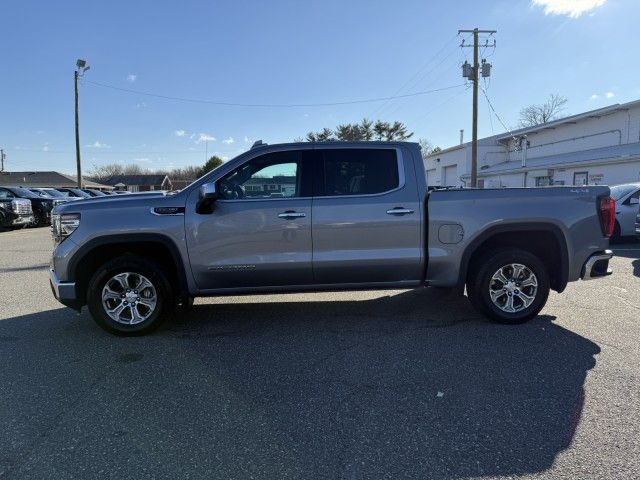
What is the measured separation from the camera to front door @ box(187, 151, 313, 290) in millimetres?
4672

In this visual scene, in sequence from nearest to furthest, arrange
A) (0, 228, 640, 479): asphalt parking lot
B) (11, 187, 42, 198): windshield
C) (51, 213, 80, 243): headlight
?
1. (0, 228, 640, 479): asphalt parking lot
2. (51, 213, 80, 243): headlight
3. (11, 187, 42, 198): windshield

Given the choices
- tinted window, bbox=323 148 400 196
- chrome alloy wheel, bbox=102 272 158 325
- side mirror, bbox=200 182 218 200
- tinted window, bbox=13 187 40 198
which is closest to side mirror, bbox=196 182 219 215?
side mirror, bbox=200 182 218 200

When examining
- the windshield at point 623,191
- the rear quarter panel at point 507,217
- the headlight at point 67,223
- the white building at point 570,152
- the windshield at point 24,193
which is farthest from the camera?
the white building at point 570,152

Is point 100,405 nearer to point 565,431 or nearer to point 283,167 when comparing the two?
point 283,167

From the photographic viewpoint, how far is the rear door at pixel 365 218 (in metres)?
4.76

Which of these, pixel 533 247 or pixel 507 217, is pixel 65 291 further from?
pixel 533 247

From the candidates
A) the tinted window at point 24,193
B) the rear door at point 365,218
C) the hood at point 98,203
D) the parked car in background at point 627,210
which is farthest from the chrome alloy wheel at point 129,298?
the tinted window at point 24,193

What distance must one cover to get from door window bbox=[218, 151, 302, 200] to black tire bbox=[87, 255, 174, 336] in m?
1.12

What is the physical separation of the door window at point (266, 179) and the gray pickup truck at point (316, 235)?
1 centimetres

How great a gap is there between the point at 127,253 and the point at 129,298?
480mm

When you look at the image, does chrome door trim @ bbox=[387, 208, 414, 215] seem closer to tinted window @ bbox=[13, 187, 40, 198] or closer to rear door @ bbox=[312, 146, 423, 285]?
rear door @ bbox=[312, 146, 423, 285]

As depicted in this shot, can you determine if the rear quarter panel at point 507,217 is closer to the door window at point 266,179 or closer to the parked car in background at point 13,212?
the door window at point 266,179

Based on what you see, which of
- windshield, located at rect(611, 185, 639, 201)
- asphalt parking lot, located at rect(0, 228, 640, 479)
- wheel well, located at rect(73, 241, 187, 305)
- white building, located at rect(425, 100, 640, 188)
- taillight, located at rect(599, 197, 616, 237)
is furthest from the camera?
white building, located at rect(425, 100, 640, 188)

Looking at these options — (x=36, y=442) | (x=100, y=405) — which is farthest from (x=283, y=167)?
(x=36, y=442)
